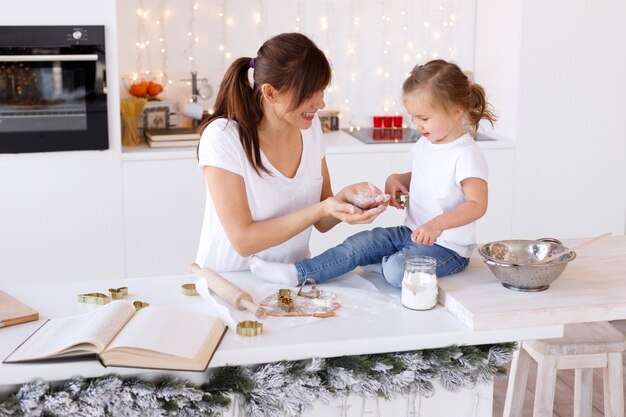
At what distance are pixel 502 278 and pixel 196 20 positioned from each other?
253cm

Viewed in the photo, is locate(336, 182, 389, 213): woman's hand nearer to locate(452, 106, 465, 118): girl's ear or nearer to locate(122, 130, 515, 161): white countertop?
locate(452, 106, 465, 118): girl's ear

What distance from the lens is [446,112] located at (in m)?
2.31

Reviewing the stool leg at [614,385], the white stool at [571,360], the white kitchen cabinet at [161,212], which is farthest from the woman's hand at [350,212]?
the white kitchen cabinet at [161,212]

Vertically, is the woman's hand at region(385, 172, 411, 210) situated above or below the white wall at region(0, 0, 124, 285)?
above

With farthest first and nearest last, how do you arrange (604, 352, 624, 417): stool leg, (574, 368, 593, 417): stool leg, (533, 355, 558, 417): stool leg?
(574, 368, 593, 417): stool leg < (604, 352, 624, 417): stool leg < (533, 355, 558, 417): stool leg

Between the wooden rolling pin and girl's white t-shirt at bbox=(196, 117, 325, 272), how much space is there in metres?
0.26

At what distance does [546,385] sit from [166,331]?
3.65 ft

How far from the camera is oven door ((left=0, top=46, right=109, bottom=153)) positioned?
11.7 feet

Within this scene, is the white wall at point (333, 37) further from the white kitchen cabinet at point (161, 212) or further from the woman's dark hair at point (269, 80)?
the woman's dark hair at point (269, 80)

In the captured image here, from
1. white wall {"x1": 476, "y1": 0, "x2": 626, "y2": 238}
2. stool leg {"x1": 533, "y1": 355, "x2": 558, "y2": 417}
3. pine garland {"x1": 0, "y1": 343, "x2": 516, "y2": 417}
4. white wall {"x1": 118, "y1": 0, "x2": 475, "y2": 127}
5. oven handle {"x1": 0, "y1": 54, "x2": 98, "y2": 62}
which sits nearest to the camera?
pine garland {"x1": 0, "y1": 343, "x2": 516, "y2": 417}

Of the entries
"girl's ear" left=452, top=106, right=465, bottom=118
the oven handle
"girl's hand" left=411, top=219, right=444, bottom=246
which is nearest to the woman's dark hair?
"girl's ear" left=452, top=106, right=465, bottom=118

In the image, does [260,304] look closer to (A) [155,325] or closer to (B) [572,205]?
(A) [155,325]

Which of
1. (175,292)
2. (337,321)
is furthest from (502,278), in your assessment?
(175,292)

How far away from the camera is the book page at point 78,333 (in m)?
1.73
